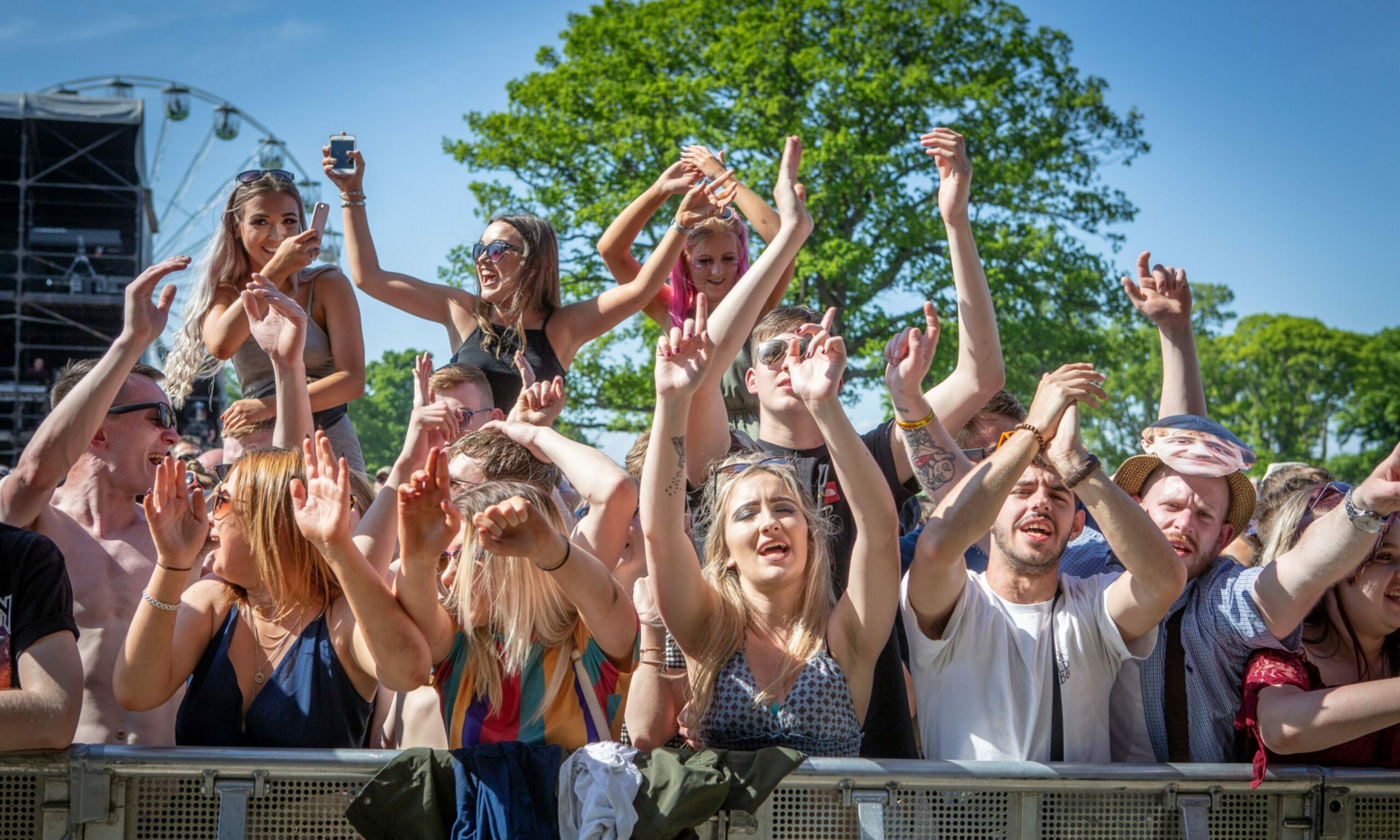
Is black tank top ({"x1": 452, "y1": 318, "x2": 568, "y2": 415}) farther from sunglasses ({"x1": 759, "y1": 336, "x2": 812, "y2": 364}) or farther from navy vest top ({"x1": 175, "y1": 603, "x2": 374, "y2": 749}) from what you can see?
navy vest top ({"x1": 175, "y1": 603, "x2": 374, "y2": 749})

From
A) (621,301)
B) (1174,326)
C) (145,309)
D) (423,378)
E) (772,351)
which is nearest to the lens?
(145,309)

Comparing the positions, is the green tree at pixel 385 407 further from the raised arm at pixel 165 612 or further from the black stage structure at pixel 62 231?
the raised arm at pixel 165 612

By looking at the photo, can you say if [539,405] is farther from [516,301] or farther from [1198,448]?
[1198,448]

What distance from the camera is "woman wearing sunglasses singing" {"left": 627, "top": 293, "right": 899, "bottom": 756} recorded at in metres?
2.73

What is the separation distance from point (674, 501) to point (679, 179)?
1.93 meters

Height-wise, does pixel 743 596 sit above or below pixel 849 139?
below

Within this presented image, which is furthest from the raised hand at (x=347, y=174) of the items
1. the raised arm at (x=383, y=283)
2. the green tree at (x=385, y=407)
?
the green tree at (x=385, y=407)

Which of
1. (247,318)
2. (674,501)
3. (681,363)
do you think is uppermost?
(247,318)

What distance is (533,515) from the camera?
8.18 ft

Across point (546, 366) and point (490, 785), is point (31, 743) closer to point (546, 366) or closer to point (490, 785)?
point (490, 785)

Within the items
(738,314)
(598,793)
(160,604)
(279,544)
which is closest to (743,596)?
(598,793)

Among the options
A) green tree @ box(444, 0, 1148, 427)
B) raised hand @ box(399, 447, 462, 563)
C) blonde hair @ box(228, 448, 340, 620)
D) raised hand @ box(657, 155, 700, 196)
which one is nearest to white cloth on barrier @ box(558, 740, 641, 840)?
raised hand @ box(399, 447, 462, 563)

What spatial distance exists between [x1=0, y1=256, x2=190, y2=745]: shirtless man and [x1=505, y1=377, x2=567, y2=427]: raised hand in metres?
1.04

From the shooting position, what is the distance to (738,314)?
3283mm
